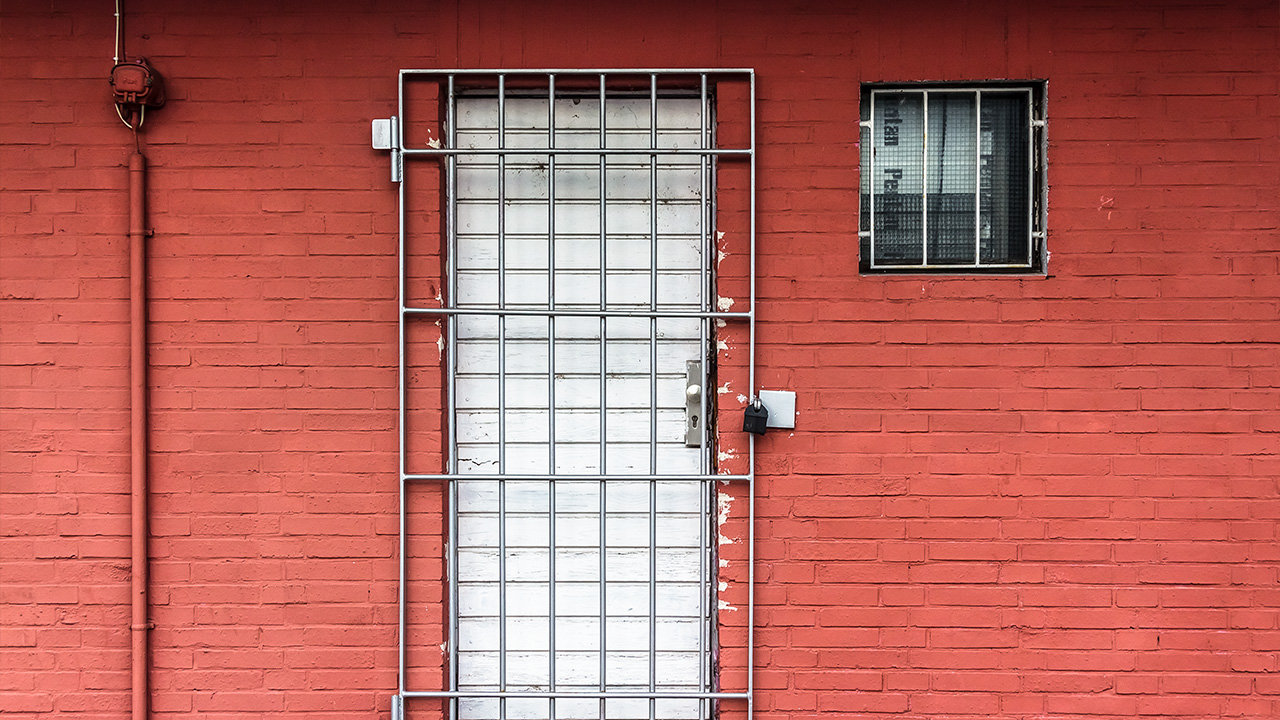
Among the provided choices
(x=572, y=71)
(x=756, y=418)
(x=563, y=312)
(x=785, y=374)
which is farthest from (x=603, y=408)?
(x=572, y=71)

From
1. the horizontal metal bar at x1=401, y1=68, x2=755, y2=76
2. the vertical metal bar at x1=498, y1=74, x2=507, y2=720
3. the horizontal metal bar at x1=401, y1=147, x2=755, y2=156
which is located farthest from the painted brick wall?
the vertical metal bar at x1=498, y1=74, x2=507, y2=720

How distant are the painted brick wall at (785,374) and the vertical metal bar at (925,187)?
0.51 ft

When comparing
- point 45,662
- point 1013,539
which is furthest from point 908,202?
point 45,662

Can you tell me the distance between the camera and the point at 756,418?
2.68 m

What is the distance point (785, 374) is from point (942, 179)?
3.14 feet

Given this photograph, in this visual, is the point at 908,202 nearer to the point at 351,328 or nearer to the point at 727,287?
the point at 727,287

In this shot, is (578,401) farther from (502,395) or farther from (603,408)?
(502,395)

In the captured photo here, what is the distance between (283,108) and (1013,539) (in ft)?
10.2

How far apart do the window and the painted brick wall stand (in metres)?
0.12

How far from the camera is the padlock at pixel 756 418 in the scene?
2.68 meters

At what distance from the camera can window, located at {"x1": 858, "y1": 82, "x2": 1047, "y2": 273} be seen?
282cm

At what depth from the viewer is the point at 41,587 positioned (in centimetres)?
277

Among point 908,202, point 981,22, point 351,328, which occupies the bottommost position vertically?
point 351,328

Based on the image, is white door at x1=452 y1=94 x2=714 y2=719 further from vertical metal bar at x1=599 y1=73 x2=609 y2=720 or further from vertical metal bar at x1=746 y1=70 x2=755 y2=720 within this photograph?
vertical metal bar at x1=746 y1=70 x2=755 y2=720
